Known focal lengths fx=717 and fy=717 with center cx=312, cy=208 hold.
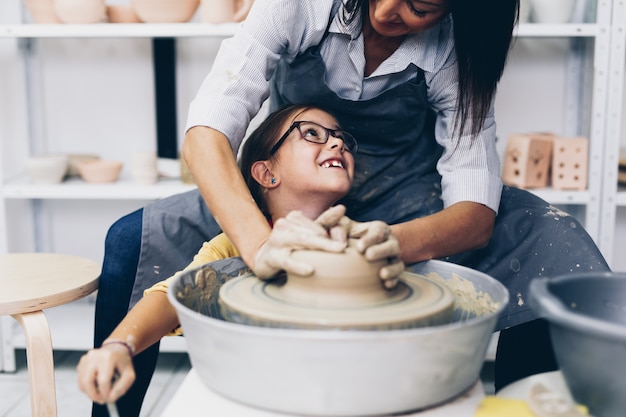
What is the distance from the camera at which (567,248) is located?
4.77 feet

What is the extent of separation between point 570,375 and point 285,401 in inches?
12.4

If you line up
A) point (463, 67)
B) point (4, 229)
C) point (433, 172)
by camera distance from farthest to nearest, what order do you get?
1. point (4, 229)
2. point (433, 172)
3. point (463, 67)

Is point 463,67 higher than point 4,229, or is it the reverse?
point 463,67

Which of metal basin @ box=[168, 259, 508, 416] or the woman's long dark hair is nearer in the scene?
metal basin @ box=[168, 259, 508, 416]

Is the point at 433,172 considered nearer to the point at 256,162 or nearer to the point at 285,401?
the point at 256,162

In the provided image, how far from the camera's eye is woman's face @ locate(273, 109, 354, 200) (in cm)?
145

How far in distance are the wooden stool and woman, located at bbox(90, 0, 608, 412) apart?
3.8 inches

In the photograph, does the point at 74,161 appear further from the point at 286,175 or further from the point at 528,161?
the point at 528,161

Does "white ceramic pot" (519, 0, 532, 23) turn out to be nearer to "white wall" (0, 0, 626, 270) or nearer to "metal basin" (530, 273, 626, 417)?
"white wall" (0, 0, 626, 270)

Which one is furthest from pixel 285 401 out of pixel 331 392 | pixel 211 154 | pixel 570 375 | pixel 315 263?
pixel 211 154

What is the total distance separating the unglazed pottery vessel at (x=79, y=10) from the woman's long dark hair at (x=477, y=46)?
116cm

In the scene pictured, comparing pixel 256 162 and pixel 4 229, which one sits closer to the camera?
pixel 256 162

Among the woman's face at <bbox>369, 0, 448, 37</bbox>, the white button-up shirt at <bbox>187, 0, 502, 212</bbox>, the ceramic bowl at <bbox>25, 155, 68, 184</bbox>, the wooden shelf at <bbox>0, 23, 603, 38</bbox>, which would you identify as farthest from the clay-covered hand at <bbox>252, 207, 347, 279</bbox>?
the ceramic bowl at <bbox>25, 155, 68, 184</bbox>

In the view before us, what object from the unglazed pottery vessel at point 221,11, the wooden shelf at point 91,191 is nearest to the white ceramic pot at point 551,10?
the unglazed pottery vessel at point 221,11
